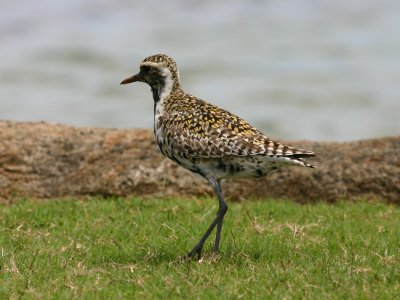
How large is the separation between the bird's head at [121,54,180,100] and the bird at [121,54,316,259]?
226 mm

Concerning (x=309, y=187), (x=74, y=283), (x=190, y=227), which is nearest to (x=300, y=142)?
(x=309, y=187)

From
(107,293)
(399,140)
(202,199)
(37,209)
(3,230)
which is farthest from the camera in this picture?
(399,140)

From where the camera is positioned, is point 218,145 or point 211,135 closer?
point 218,145

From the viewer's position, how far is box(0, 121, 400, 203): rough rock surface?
16.3 meters

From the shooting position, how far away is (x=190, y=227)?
1328 centimetres

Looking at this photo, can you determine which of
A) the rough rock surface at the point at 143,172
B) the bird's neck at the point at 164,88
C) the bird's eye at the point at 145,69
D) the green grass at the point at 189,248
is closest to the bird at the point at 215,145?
the bird's neck at the point at 164,88

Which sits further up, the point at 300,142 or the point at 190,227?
the point at 300,142

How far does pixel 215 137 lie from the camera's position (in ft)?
35.6

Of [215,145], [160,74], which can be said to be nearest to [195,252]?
[215,145]

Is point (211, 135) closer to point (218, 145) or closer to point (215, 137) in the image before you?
point (215, 137)

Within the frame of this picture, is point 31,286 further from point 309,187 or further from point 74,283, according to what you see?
point 309,187

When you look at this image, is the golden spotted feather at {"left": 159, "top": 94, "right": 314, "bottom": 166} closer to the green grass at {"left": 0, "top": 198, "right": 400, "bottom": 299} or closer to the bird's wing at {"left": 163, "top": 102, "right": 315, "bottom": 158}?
the bird's wing at {"left": 163, "top": 102, "right": 315, "bottom": 158}

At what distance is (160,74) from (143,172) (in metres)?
4.70

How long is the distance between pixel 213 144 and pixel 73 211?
4345mm
